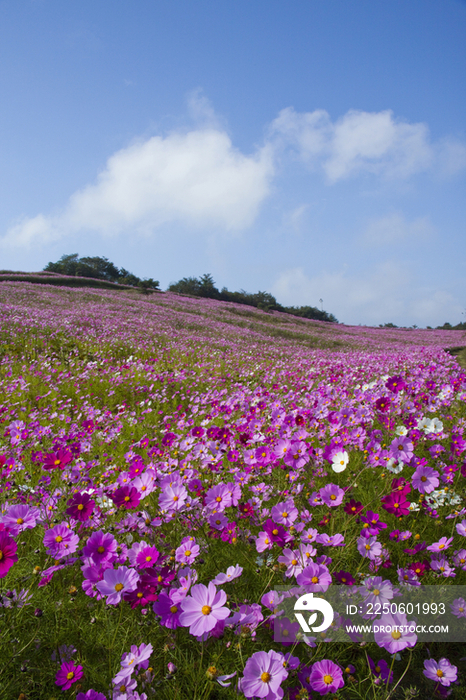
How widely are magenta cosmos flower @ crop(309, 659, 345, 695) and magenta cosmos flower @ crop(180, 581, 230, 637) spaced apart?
0.38 metres

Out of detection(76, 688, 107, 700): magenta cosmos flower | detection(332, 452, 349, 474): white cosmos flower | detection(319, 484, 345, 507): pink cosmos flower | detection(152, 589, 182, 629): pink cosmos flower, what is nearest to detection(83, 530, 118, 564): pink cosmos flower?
detection(152, 589, 182, 629): pink cosmos flower

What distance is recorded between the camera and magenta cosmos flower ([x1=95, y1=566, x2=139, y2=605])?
4.06 ft

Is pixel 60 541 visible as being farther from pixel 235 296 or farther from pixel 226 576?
pixel 235 296

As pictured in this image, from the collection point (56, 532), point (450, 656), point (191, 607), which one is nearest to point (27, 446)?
point (56, 532)

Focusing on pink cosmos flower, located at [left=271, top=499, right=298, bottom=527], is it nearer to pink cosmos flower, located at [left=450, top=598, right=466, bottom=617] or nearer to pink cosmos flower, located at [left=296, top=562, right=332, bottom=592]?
pink cosmos flower, located at [left=296, top=562, right=332, bottom=592]

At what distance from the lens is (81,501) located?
4.97 feet

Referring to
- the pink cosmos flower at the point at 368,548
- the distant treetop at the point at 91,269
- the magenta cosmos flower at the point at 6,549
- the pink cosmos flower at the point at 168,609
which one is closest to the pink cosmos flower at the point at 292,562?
the pink cosmos flower at the point at 368,548

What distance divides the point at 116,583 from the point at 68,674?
0.29 meters

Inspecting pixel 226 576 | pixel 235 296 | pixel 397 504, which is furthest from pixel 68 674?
pixel 235 296

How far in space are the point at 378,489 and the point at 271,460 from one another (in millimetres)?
901

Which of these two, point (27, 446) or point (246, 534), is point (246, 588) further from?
point (27, 446)

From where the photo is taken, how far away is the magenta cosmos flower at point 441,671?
1.25m

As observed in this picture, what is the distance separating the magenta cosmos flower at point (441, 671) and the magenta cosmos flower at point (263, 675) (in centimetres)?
63

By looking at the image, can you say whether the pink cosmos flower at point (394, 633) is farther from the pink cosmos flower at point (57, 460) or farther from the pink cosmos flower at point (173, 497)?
the pink cosmos flower at point (57, 460)
